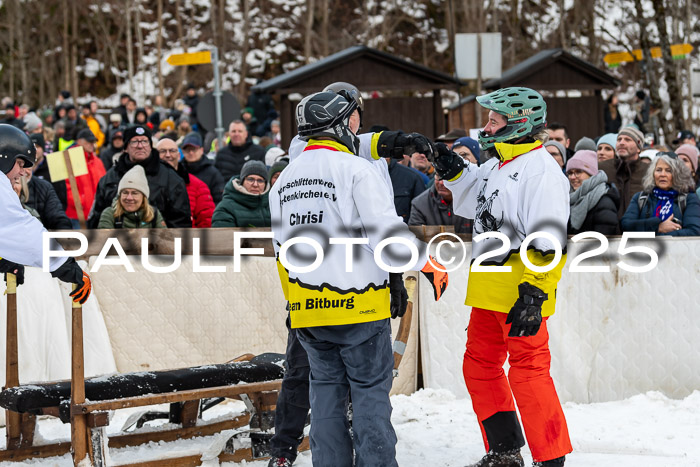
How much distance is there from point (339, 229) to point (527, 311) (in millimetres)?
964

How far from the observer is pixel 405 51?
44125mm

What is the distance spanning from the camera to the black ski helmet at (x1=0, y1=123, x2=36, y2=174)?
15.3 ft

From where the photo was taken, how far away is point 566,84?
18438mm

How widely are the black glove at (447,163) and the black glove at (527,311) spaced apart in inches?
30.3

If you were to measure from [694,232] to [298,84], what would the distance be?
1037 cm

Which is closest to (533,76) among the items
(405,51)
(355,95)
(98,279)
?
(98,279)

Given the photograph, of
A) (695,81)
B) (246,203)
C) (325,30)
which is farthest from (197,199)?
(325,30)

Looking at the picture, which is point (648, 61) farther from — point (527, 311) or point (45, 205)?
point (527, 311)

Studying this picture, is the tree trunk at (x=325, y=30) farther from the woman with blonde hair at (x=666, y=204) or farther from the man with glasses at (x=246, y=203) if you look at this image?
the woman with blonde hair at (x=666, y=204)

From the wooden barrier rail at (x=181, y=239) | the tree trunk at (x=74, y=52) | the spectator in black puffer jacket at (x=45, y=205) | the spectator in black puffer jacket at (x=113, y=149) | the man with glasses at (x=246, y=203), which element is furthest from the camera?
the tree trunk at (x=74, y=52)

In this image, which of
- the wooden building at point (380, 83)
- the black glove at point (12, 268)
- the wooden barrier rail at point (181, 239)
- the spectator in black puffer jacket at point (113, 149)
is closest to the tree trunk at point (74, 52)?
the wooden building at point (380, 83)

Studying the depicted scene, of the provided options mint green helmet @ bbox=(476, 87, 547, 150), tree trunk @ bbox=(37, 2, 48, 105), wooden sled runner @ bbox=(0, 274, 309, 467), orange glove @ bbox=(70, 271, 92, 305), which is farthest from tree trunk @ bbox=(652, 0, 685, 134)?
tree trunk @ bbox=(37, 2, 48, 105)

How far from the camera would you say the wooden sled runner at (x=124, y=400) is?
4.70 meters

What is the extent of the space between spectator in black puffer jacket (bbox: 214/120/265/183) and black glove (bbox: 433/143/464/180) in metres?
5.80
